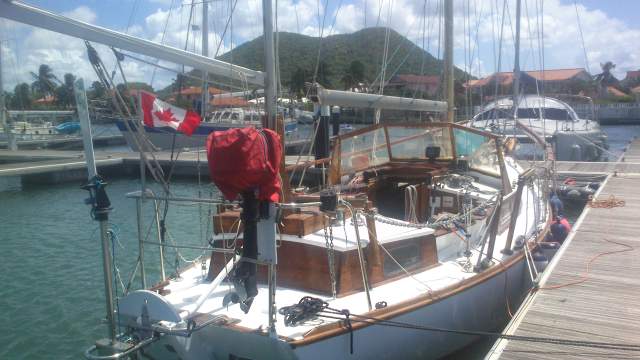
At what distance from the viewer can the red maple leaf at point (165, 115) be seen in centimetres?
545

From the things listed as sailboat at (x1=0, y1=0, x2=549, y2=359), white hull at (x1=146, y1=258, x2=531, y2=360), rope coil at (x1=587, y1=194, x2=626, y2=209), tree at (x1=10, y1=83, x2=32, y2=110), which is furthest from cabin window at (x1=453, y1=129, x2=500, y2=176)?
tree at (x1=10, y1=83, x2=32, y2=110)

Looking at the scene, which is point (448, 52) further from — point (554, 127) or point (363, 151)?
point (554, 127)

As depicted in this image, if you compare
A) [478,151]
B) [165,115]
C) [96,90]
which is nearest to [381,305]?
[165,115]

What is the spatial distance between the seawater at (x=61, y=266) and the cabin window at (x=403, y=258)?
6.04 feet

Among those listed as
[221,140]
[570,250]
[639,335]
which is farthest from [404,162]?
[221,140]

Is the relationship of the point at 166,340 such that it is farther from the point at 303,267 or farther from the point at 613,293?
the point at 613,293

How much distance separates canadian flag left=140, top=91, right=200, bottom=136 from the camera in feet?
17.7

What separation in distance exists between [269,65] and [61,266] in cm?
826

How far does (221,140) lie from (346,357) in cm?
232

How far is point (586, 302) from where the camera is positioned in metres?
6.72

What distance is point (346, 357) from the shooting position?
17.1ft

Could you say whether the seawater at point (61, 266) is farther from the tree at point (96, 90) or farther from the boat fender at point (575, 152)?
the boat fender at point (575, 152)

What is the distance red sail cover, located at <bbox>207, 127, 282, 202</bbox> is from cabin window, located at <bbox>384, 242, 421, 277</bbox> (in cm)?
210

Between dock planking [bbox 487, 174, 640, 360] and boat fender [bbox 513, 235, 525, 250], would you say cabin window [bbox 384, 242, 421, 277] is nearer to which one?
dock planking [bbox 487, 174, 640, 360]
